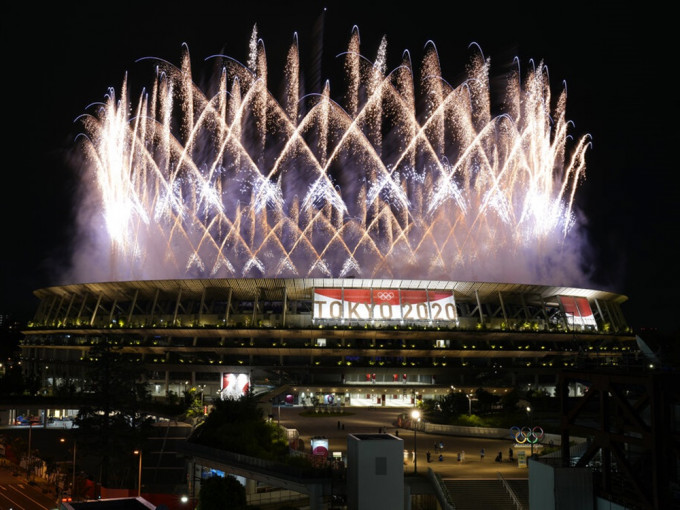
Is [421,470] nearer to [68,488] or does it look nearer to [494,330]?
[68,488]

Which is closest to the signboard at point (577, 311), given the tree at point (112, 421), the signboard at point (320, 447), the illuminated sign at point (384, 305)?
the illuminated sign at point (384, 305)

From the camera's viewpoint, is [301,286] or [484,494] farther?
[301,286]

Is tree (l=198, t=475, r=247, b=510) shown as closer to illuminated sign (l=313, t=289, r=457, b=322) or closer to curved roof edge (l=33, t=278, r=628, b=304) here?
illuminated sign (l=313, t=289, r=457, b=322)

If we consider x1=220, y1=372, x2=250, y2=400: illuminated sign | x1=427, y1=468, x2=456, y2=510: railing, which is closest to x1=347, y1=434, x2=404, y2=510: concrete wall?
x1=427, y1=468, x2=456, y2=510: railing

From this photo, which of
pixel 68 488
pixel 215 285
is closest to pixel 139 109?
pixel 215 285

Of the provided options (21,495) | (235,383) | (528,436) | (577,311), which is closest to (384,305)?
(235,383)

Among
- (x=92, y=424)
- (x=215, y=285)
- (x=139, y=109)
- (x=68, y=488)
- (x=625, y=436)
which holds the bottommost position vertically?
(x=68, y=488)

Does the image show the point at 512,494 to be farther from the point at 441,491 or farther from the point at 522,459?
the point at 522,459
